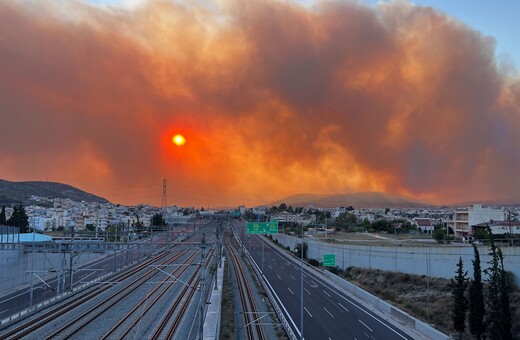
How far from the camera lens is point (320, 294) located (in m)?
48.4

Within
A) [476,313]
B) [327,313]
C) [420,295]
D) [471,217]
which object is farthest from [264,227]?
[471,217]

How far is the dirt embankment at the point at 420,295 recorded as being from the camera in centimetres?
3376

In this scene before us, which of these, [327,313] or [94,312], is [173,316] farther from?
[327,313]

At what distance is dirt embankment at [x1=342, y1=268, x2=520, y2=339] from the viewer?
3376 cm

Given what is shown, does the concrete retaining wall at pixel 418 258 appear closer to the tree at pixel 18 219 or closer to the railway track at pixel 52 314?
the railway track at pixel 52 314

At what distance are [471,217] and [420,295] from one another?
192 feet

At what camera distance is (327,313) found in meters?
38.8

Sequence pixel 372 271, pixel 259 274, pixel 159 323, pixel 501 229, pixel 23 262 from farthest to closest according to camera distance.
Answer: pixel 501 229, pixel 259 274, pixel 372 271, pixel 23 262, pixel 159 323

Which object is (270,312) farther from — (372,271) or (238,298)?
(372,271)

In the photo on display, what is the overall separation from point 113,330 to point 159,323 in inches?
142

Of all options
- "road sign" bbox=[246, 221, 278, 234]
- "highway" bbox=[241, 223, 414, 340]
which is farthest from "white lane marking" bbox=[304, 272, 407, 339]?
"road sign" bbox=[246, 221, 278, 234]

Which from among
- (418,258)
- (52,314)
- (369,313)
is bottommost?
(369,313)

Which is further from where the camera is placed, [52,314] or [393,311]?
[393,311]

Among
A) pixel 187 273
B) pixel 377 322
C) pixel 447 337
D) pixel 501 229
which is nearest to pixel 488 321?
pixel 447 337
